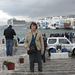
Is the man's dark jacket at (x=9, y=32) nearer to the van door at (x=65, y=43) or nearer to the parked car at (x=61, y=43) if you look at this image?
the parked car at (x=61, y=43)

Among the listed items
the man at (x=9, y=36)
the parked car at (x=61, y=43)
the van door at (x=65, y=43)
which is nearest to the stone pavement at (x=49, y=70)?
the man at (x=9, y=36)

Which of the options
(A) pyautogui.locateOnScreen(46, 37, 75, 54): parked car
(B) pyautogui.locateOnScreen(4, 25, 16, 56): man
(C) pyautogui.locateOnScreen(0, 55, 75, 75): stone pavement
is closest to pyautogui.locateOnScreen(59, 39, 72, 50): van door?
(A) pyautogui.locateOnScreen(46, 37, 75, 54): parked car

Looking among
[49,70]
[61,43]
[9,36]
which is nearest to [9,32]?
[9,36]

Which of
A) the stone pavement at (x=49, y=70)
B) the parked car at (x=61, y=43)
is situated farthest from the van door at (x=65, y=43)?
the stone pavement at (x=49, y=70)

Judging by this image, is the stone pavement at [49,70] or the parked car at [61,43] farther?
the parked car at [61,43]

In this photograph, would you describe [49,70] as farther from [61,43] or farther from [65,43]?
[65,43]

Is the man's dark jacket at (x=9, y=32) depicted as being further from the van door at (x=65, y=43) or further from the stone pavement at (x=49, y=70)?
the van door at (x=65, y=43)

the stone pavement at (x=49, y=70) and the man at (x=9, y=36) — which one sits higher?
the man at (x=9, y=36)

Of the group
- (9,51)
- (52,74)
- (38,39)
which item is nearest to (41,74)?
(52,74)

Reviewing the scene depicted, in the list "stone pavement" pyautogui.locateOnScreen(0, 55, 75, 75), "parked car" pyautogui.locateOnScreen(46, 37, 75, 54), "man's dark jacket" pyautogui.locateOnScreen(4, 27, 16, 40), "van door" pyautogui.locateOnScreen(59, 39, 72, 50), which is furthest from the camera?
"van door" pyautogui.locateOnScreen(59, 39, 72, 50)

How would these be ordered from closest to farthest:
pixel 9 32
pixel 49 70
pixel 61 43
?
pixel 49 70, pixel 9 32, pixel 61 43

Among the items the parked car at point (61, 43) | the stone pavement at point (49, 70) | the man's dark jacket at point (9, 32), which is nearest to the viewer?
the stone pavement at point (49, 70)

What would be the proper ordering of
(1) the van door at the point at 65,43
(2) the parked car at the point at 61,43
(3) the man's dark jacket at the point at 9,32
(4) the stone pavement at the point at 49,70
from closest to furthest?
(4) the stone pavement at the point at 49,70, (3) the man's dark jacket at the point at 9,32, (2) the parked car at the point at 61,43, (1) the van door at the point at 65,43

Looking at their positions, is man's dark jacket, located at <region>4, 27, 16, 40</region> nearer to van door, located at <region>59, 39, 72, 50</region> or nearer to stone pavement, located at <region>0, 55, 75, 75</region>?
stone pavement, located at <region>0, 55, 75, 75</region>
